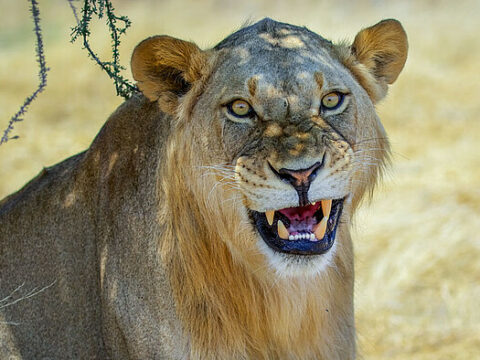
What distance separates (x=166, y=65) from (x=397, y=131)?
8.15 m

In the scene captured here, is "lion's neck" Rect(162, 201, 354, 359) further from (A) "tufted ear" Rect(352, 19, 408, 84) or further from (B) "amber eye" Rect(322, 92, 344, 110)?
(A) "tufted ear" Rect(352, 19, 408, 84)

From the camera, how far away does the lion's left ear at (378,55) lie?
13.3 ft

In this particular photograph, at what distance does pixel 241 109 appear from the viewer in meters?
3.66

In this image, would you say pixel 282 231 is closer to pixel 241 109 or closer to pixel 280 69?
pixel 241 109

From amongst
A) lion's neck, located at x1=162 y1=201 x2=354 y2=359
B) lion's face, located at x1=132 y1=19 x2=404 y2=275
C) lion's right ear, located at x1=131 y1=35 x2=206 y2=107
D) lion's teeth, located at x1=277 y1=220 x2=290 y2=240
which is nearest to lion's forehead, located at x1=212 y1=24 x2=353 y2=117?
lion's face, located at x1=132 y1=19 x2=404 y2=275

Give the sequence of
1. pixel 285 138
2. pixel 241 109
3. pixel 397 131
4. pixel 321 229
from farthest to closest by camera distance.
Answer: pixel 397 131 < pixel 241 109 < pixel 321 229 < pixel 285 138

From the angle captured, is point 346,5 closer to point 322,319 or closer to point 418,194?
point 418,194

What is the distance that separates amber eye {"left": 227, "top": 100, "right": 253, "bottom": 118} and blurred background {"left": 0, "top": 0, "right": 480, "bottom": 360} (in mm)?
1054

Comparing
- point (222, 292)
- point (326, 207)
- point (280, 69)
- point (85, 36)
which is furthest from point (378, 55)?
point (85, 36)

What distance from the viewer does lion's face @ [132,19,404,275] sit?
3385mm

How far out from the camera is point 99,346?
458 centimetres

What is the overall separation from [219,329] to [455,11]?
→ 520 inches

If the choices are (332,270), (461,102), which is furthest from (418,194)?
(332,270)

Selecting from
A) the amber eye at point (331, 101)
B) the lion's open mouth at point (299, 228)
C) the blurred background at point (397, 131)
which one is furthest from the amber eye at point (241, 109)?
the blurred background at point (397, 131)
